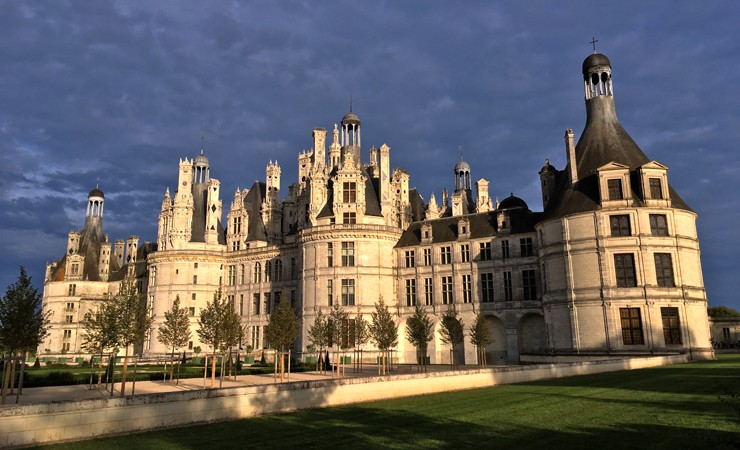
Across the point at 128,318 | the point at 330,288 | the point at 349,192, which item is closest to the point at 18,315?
the point at 128,318

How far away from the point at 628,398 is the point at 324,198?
46507mm

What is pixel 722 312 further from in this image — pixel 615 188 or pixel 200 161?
pixel 200 161

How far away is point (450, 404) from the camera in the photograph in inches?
777

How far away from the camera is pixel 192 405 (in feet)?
55.0

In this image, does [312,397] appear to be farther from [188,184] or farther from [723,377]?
[188,184]

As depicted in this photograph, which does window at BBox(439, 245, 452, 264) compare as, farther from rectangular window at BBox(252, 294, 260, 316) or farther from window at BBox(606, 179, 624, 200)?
rectangular window at BBox(252, 294, 260, 316)

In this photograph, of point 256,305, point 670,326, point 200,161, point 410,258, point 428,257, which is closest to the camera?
point 670,326

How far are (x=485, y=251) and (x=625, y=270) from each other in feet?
47.5

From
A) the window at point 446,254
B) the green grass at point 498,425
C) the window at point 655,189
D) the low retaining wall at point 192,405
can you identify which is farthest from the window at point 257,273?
the green grass at point 498,425

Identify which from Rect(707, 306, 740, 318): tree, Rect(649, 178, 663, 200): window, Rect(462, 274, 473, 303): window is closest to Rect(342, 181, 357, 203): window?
Rect(462, 274, 473, 303): window

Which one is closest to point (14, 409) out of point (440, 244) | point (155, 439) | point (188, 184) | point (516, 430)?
point (155, 439)

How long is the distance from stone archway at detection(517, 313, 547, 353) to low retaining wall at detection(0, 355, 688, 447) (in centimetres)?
2675

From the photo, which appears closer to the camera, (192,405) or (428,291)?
(192,405)

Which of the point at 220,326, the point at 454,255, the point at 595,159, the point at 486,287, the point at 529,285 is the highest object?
the point at 595,159
